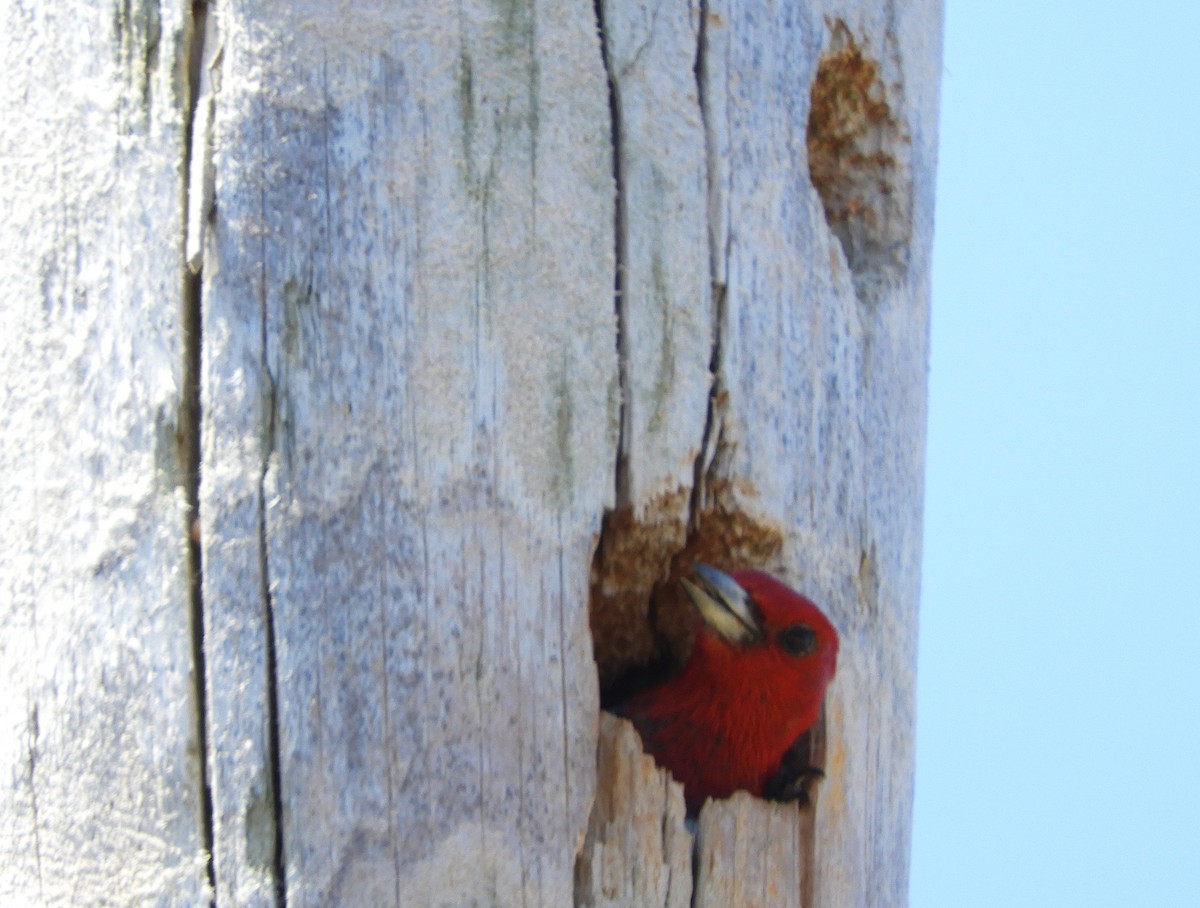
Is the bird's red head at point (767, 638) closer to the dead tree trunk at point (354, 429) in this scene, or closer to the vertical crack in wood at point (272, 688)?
the dead tree trunk at point (354, 429)

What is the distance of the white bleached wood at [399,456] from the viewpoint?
1.84m

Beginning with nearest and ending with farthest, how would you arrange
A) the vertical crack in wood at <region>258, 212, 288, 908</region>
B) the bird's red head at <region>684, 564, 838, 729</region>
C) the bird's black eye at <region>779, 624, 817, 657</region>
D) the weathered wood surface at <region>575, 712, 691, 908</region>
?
1. the vertical crack in wood at <region>258, 212, 288, 908</region>
2. the weathered wood surface at <region>575, 712, 691, 908</region>
3. the bird's red head at <region>684, 564, 838, 729</region>
4. the bird's black eye at <region>779, 624, 817, 657</region>

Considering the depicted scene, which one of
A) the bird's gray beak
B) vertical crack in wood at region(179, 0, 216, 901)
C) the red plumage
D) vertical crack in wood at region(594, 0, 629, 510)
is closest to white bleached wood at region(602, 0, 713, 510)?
vertical crack in wood at region(594, 0, 629, 510)

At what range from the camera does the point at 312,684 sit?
6.02 feet

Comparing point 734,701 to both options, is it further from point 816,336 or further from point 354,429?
point 354,429

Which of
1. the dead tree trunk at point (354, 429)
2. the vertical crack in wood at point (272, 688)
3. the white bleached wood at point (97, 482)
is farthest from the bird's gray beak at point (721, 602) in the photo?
the white bleached wood at point (97, 482)

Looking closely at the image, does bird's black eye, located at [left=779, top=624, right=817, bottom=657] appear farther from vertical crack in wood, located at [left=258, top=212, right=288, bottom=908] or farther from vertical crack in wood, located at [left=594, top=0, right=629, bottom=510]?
vertical crack in wood, located at [left=258, top=212, right=288, bottom=908]

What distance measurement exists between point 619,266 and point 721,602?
67 cm

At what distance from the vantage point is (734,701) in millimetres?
3023

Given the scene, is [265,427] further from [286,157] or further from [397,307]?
[286,157]

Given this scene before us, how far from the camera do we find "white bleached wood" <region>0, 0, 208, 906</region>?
6.10 ft

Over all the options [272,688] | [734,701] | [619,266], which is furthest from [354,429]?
[734,701]

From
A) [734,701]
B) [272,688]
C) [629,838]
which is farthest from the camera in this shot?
[734,701]

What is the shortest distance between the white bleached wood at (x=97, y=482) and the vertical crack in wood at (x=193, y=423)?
0.03 feet
